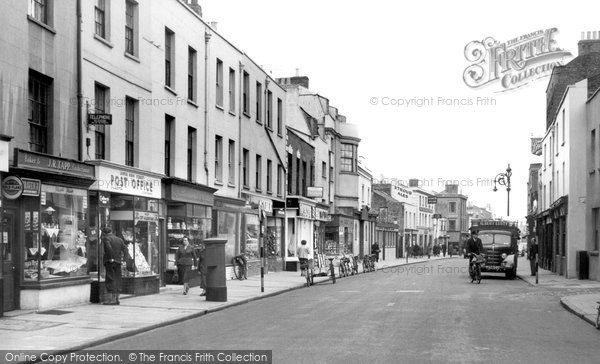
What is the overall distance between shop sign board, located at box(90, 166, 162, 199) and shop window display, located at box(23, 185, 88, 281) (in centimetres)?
81

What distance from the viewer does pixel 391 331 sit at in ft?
42.5

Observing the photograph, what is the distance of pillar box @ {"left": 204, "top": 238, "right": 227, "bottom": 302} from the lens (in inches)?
747

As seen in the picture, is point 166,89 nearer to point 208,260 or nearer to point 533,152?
point 208,260

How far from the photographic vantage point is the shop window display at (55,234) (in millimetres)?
15562

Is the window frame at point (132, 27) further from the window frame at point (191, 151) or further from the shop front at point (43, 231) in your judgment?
the shop front at point (43, 231)

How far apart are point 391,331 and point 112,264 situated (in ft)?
24.7

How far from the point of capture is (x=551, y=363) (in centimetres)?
989

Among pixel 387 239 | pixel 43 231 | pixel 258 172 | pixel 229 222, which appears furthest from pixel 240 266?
pixel 387 239

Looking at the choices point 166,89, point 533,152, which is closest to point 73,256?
point 166,89

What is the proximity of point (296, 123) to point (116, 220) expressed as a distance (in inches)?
1039

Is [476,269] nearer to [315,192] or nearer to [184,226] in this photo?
[184,226]

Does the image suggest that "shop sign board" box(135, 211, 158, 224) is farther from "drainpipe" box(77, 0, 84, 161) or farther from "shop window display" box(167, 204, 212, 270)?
"drainpipe" box(77, 0, 84, 161)

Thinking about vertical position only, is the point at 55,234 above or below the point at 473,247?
above

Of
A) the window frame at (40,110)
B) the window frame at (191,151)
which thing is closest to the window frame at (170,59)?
the window frame at (191,151)
